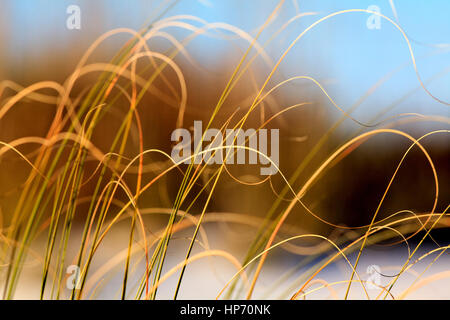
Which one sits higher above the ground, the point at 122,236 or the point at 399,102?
the point at 399,102

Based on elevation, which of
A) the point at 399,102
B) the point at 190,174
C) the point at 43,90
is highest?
the point at 43,90

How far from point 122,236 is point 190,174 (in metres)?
0.28

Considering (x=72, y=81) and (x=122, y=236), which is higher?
(x=72, y=81)

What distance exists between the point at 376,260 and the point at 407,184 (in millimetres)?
253

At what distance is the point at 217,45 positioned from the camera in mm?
1054

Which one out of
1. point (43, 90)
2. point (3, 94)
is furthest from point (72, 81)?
point (3, 94)

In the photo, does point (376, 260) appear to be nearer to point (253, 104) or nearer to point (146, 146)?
point (253, 104)

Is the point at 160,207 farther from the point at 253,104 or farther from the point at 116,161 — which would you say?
the point at 253,104
